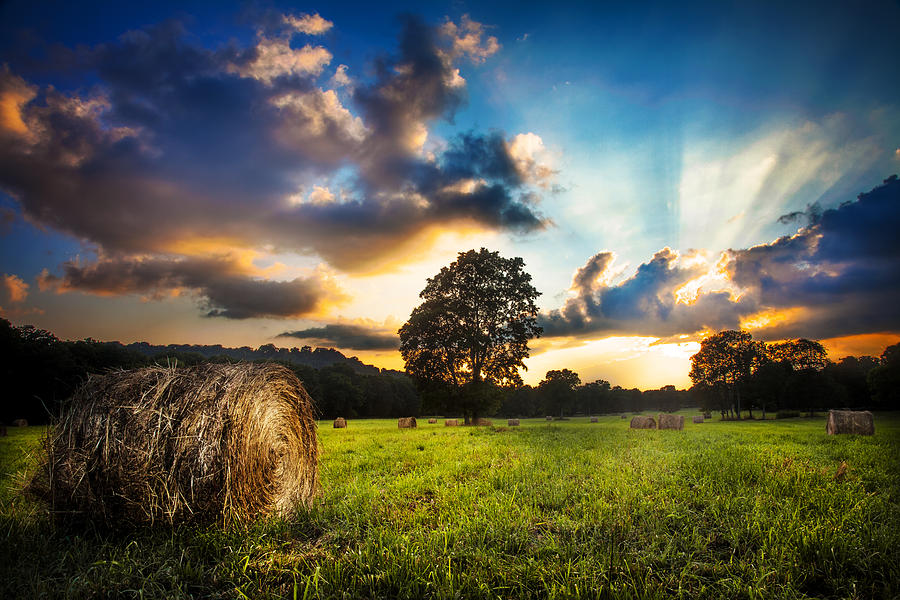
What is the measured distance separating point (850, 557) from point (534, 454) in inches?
257

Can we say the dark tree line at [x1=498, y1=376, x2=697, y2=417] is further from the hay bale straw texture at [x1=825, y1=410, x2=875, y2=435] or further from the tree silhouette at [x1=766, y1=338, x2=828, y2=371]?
the hay bale straw texture at [x1=825, y1=410, x2=875, y2=435]

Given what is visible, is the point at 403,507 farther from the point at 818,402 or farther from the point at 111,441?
the point at 818,402

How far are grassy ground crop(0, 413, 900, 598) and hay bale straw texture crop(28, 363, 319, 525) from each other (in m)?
0.29

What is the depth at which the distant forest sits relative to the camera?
42844 millimetres

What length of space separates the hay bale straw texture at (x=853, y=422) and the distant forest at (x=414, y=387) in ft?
57.9

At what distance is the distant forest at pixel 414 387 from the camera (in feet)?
141

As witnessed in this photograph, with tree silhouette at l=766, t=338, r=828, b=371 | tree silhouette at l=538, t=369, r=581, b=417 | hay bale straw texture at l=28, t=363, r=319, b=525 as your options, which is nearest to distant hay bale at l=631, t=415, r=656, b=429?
hay bale straw texture at l=28, t=363, r=319, b=525

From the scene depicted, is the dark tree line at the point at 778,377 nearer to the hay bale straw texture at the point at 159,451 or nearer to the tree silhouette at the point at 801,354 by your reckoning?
the tree silhouette at the point at 801,354

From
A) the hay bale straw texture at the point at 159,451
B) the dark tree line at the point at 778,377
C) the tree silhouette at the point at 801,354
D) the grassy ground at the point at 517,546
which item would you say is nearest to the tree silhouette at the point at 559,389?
the dark tree line at the point at 778,377

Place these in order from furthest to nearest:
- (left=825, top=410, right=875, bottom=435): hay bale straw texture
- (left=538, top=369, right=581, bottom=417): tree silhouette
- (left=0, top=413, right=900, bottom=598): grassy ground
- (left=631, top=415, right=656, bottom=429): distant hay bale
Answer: (left=538, top=369, right=581, bottom=417): tree silhouette < (left=631, top=415, right=656, bottom=429): distant hay bale < (left=825, top=410, right=875, bottom=435): hay bale straw texture < (left=0, top=413, right=900, bottom=598): grassy ground

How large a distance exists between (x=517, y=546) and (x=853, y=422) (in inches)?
857

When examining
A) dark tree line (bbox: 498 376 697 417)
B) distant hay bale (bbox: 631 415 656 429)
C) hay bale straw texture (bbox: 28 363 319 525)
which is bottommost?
dark tree line (bbox: 498 376 697 417)

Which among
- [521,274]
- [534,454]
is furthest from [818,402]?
[534,454]

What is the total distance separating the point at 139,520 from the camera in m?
4.43
